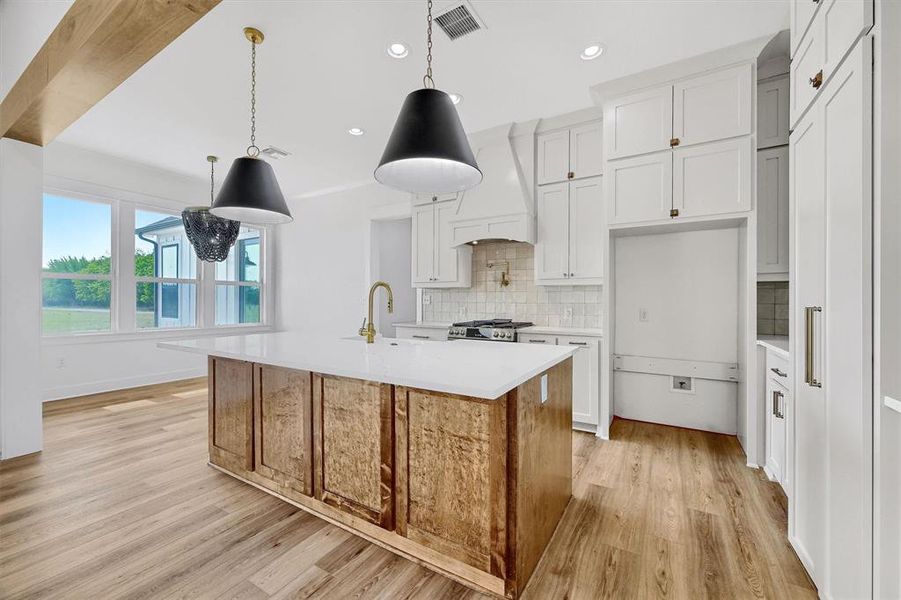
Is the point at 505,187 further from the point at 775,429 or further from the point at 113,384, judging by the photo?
the point at 113,384

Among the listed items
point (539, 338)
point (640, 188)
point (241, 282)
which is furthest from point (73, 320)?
point (640, 188)

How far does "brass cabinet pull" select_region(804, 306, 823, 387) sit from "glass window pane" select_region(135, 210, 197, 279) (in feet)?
20.7

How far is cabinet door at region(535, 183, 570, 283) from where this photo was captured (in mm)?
3768

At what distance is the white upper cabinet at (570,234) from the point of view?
142 inches

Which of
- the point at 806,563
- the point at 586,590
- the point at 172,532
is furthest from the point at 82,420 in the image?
the point at 806,563

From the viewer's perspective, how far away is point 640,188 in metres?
3.14

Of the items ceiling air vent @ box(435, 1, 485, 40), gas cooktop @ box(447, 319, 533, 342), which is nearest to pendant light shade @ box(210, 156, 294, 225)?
ceiling air vent @ box(435, 1, 485, 40)

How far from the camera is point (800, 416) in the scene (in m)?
1.70

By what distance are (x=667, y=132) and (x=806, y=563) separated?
2.78 meters

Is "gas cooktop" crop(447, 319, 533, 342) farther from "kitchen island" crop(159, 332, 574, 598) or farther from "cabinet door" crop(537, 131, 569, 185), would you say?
"cabinet door" crop(537, 131, 569, 185)

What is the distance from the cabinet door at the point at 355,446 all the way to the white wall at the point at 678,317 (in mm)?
2743

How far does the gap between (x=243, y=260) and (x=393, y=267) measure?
2.62m

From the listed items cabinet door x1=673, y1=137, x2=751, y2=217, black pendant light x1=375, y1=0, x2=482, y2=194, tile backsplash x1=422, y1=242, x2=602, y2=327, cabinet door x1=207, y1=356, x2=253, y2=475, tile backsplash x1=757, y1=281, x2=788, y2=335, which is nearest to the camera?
black pendant light x1=375, y1=0, x2=482, y2=194

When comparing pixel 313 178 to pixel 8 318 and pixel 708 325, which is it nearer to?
pixel 8 318
